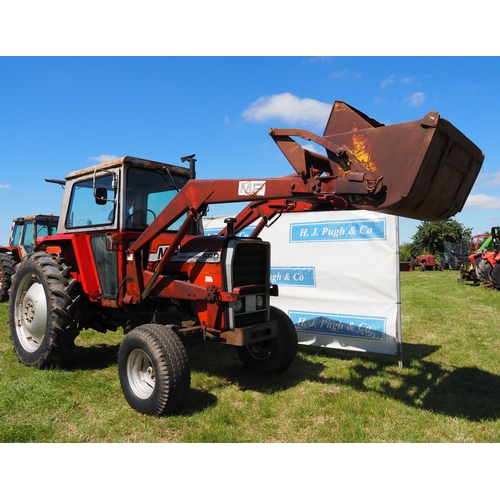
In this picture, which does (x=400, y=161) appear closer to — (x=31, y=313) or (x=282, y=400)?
(x=282, y=400)

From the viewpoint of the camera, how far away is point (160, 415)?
3.79 meters

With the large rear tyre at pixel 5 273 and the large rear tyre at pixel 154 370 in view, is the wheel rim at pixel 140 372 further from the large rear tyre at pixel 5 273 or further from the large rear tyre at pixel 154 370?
the large rear tyre at pixel 5 273

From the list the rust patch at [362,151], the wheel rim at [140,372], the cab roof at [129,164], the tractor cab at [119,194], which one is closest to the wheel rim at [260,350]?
the wheel rim at [140,372]

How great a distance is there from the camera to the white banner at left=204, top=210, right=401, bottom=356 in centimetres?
581

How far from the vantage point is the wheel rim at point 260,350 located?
16.9ft

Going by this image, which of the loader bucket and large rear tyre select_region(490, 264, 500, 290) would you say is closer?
the loader bucket

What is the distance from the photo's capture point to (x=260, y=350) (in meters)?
5.18

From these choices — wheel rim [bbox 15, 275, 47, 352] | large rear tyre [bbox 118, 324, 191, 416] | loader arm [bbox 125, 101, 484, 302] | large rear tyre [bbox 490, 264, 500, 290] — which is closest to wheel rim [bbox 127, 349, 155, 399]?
large rear tyre [bbox 118, 324, 191, 416]

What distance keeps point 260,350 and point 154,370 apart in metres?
A: 1.65

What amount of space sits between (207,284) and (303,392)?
155 cm

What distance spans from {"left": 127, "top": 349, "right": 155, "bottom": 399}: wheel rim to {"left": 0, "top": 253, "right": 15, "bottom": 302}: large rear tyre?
7920mm

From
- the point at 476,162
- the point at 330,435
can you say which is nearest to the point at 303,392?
the point at 330,435

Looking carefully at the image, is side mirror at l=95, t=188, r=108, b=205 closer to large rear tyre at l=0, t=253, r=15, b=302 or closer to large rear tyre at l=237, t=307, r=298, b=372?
large rear tyre at l=237, t=307, r=298, b=372

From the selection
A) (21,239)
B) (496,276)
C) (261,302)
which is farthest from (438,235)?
(261,302)
